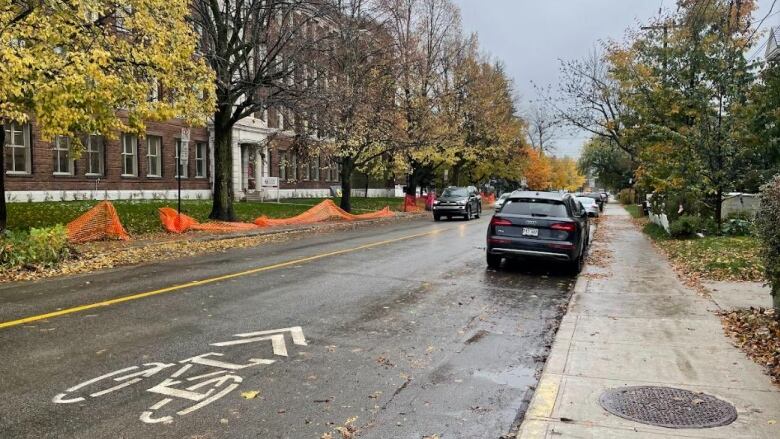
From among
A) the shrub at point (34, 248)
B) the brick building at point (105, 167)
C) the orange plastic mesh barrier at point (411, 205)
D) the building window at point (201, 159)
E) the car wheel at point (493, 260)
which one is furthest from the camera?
the orange plastic mesh barrier at point (411, 205)

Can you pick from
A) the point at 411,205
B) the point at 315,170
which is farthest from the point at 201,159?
the point at 411,205

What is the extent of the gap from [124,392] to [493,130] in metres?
41.8

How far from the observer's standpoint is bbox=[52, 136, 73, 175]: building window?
28.3 m

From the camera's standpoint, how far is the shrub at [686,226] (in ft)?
57.8

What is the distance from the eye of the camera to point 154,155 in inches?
1340

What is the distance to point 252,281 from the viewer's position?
10.2m

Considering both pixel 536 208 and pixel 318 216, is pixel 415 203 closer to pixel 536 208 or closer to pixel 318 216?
pixel 318 216

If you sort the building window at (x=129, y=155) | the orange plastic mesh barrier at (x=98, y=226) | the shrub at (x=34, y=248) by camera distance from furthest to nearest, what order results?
the building window at (x=129, y=155)
the orange plastic mesh barrier at (x=98, y=226)
the shrub at (x=34, y=248)

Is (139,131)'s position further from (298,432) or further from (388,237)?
(298,432)

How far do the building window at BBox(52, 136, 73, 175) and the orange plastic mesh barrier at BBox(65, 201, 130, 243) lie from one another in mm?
14104

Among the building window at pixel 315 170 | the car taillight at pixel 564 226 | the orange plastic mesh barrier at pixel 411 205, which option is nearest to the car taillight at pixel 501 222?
the car taillight at pixel 564 226

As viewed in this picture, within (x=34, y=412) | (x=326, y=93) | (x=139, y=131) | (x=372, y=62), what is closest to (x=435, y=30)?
(x=372, y=62)

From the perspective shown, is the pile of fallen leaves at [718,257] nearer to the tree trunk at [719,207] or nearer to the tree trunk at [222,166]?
the tree trunk at [719,207]

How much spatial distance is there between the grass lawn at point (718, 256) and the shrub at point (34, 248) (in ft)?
40.5
